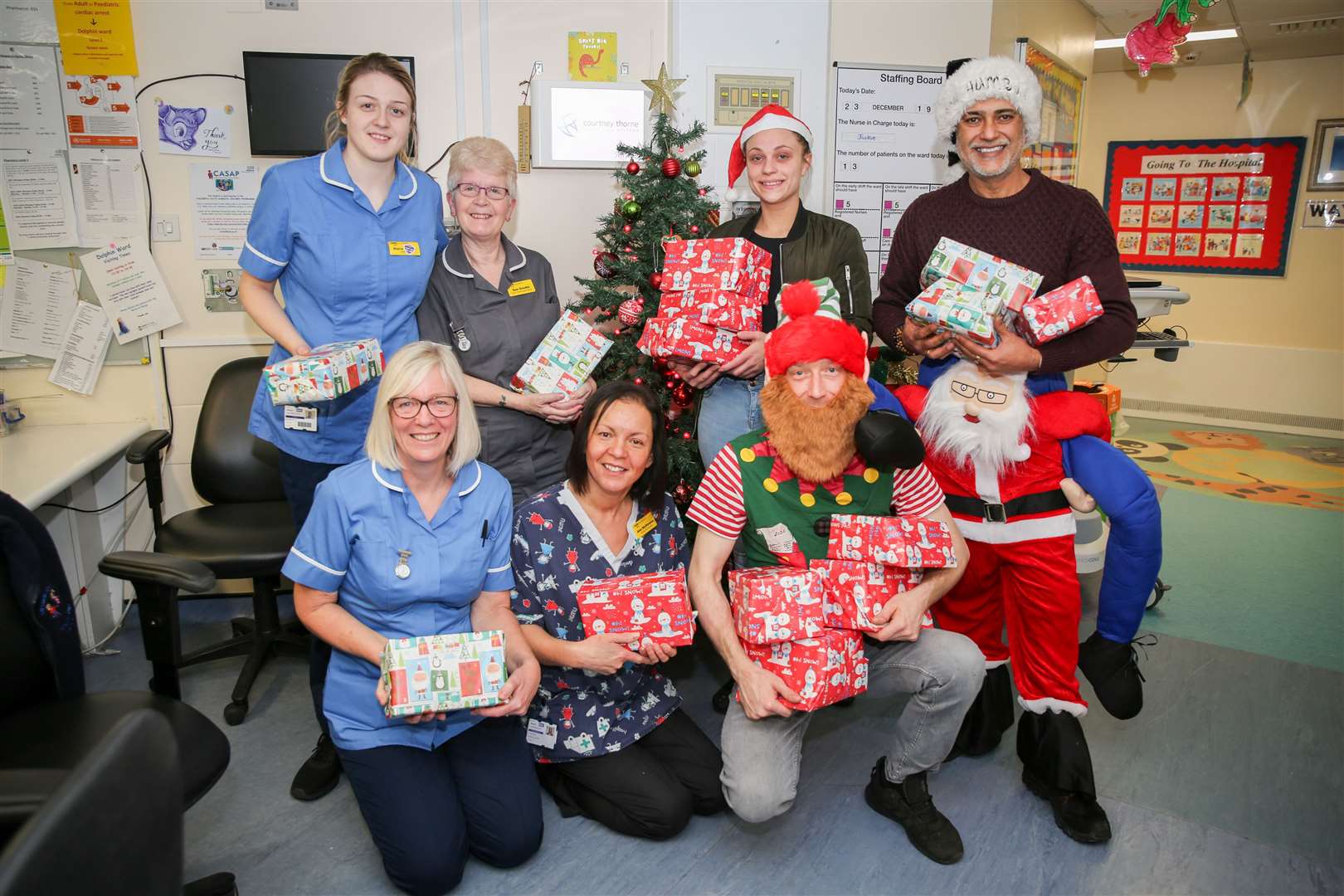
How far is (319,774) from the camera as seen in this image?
252 cm

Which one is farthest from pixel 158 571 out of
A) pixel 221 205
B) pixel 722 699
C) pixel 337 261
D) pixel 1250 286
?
pixel 1250 286

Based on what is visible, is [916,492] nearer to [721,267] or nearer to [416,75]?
[721,267]

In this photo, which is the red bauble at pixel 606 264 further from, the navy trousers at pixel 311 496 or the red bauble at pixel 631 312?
the navy trousers at pixel 311 496

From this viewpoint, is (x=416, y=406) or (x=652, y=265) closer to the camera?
(x=416, y=406)

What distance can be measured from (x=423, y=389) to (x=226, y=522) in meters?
1.44

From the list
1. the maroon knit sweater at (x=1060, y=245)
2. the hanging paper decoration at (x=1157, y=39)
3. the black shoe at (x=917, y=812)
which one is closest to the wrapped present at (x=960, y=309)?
the maroon knit sweater at (x=1060, y=245)

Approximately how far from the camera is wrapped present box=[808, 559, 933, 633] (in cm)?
215

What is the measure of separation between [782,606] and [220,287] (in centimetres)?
270

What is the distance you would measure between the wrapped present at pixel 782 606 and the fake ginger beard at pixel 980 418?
595 millimetres

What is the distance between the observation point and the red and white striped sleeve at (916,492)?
2309mm

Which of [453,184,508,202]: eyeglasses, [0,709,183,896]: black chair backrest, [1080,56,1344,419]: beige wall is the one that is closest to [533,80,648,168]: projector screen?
[453,184,508,202]: eyeglasses

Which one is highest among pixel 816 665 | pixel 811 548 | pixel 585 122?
pixel 585 122

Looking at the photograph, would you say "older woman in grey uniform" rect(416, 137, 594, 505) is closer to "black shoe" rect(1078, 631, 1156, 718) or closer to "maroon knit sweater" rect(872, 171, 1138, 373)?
"maroon knit sweater" rect(872, 171, 1138, 373)

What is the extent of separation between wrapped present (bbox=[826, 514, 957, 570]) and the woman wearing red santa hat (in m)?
0.66
